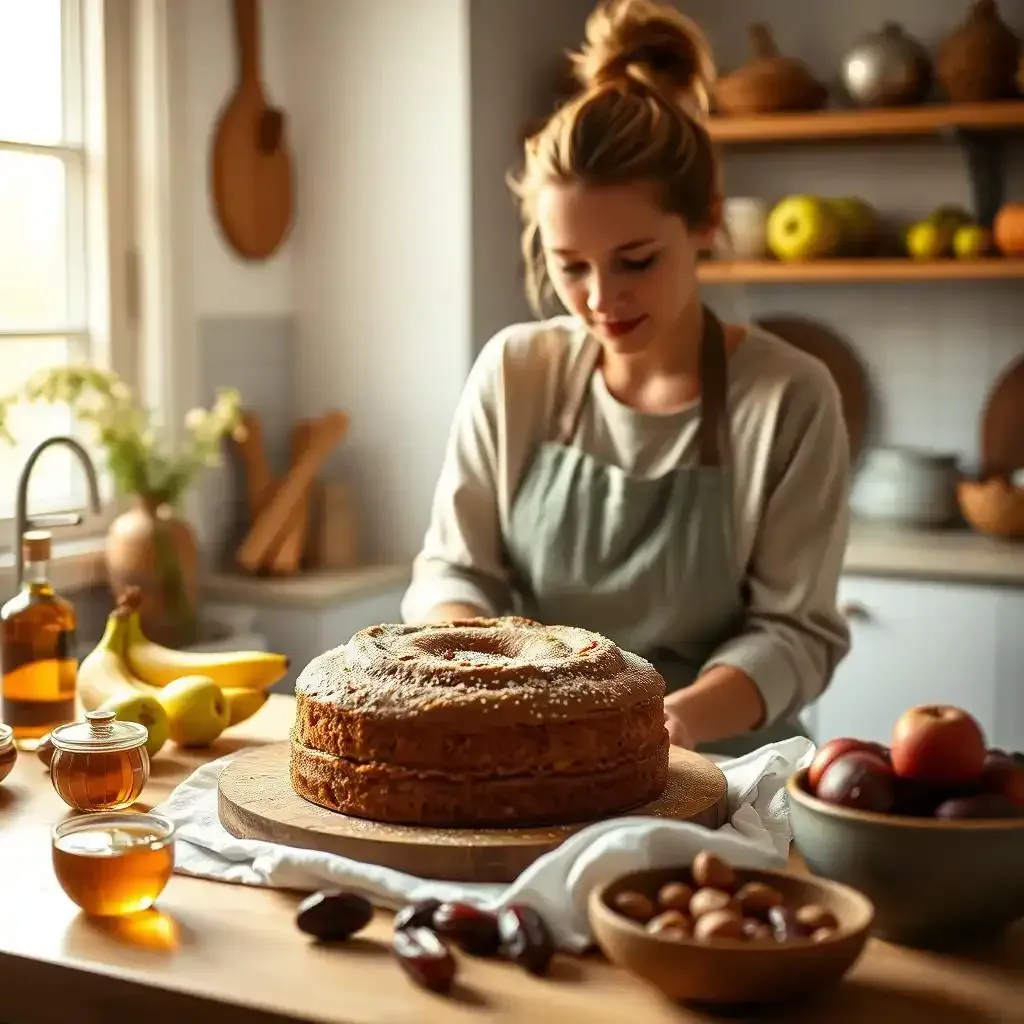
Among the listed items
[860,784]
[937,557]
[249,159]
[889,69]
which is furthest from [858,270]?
[860,784]

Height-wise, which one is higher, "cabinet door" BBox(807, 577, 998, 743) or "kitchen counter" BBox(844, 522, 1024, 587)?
"kitchen counter" BBox(844, 522, 1024, 587)

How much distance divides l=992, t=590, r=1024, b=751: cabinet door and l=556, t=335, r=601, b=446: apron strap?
1.37 metres

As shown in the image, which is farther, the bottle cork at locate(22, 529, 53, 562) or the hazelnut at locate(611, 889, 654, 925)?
the bottle cork at locate(22, 529, 53, 562)

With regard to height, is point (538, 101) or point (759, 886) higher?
point (538, 101)

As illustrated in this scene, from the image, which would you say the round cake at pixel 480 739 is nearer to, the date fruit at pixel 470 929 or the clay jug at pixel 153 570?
the date fruit at pixel 470 929

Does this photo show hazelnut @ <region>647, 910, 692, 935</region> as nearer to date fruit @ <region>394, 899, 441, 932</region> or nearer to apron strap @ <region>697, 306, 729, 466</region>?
date fruit @ <region>394, 899, 441, 932</region>

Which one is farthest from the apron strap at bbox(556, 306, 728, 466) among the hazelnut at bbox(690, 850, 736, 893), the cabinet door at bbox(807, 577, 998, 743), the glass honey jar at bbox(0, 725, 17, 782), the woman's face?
the cabinet door at bbox(807, 577, 998, 743)

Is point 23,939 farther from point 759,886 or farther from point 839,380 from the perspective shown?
point 839,380

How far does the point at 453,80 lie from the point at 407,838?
8.05 ft

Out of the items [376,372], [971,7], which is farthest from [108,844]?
[971,7]

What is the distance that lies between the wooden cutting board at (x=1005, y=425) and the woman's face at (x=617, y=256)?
6.52ft

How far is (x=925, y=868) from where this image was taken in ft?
3.55

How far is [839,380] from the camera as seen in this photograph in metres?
3.83

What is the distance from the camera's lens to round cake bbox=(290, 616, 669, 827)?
4.14 ft
